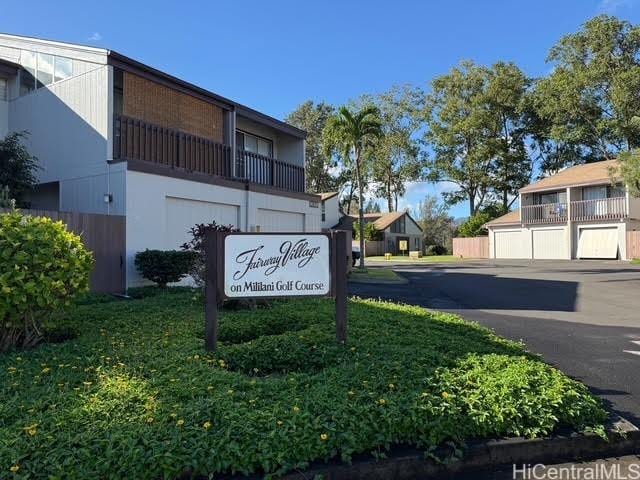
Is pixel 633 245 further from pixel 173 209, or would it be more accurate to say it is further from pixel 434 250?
pixel 173 209

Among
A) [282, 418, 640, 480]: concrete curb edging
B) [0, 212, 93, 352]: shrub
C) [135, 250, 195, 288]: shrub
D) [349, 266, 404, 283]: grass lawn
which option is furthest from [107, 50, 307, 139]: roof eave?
[282, 418, 640, 480]: concrete curb edging

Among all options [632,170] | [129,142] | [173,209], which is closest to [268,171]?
[173,209]

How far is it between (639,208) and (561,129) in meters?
11.9

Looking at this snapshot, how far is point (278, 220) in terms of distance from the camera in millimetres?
17000

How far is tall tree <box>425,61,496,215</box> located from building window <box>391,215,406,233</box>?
7.32m

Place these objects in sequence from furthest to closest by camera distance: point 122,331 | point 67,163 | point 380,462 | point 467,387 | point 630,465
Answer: point 67,163
point 122,331
point 467,387
point 630,465
point 380,462

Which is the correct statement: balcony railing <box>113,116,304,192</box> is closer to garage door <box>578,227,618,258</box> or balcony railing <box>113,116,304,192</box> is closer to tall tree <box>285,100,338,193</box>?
garage door <box>578,227,618,258</box>

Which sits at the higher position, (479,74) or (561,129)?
(479,74)

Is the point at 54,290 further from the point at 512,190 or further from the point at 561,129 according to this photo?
the point at 512,190

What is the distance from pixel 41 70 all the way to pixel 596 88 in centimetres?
4206

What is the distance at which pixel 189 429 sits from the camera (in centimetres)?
A: 348

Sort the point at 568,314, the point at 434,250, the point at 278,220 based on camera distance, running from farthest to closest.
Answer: the point at 434,250 < the point at 278,220 < the point at 568,314

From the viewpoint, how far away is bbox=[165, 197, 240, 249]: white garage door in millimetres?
12992

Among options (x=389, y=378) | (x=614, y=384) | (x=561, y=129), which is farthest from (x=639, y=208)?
(x=389, y=378)
